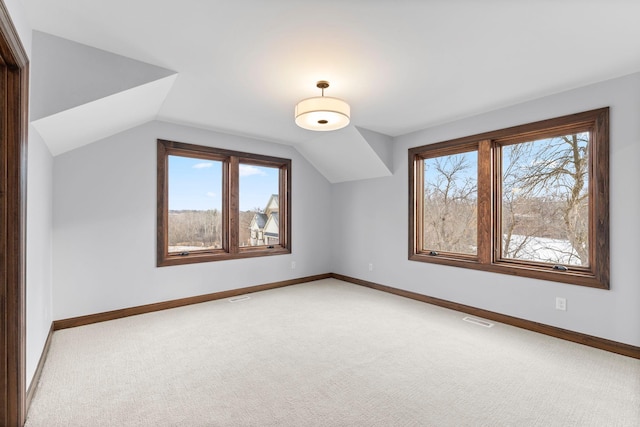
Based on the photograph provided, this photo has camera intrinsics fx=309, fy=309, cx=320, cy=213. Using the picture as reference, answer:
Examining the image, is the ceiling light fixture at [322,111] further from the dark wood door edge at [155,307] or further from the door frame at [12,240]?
the dark wood door edge at [155,307]

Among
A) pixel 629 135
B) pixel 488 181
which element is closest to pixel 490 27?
pixel 629 135

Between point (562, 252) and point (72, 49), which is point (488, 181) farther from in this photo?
point (72, 49)

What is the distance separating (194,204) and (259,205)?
1081 mm

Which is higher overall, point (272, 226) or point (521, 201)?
point (521, 201)

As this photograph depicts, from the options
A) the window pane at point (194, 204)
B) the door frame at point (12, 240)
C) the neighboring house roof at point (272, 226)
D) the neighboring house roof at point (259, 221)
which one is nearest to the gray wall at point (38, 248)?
the door frame at point (12, 240)

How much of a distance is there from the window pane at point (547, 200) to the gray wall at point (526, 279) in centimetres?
28

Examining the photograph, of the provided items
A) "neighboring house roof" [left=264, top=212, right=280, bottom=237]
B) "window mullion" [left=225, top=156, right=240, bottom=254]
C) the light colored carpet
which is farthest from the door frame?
"neighboring house roof" [left=264, top=212, right=280, bottom=237]

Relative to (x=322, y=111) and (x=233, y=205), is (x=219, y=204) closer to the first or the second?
(x=233, y=205)

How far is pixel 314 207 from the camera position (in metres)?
5.62

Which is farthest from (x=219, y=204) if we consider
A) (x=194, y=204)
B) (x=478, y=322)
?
(x=478, y=322)

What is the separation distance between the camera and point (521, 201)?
352 cm

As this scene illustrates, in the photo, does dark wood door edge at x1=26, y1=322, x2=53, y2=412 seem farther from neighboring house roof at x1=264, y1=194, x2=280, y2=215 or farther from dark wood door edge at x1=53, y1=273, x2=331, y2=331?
neighboring house roof at x1=264, y1=194, x2=280, y2=215

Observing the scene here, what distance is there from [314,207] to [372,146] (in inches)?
66.2

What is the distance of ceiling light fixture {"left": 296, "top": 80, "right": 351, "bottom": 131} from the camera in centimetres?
268
